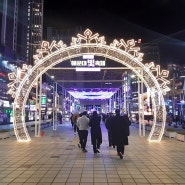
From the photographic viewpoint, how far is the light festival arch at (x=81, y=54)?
15633 mm

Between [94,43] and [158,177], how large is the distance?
32.1 ft

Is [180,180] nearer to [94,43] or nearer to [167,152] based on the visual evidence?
[167,152]

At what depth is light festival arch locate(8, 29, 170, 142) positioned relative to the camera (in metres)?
15.6

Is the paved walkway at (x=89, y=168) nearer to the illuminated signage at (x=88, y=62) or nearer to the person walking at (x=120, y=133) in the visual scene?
the person walking at (x=120, y=133)

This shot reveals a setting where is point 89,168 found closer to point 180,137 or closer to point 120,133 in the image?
point 120,133

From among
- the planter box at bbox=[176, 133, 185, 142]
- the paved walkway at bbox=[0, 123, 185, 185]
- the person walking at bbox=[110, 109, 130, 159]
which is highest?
the person walking at bbox=[110, 109, 130, 159]

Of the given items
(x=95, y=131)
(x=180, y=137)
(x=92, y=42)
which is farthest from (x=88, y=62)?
(x=180, y=137)

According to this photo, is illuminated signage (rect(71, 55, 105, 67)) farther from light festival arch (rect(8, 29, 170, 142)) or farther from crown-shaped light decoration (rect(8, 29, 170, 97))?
crown-shaped light decoration (rect(8, 29, 170, 97))

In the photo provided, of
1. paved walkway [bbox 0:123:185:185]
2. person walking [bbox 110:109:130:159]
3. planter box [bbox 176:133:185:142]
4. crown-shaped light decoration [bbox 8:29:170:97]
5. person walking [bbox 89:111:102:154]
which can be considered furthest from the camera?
planter box [bbox 176:133:185:142]

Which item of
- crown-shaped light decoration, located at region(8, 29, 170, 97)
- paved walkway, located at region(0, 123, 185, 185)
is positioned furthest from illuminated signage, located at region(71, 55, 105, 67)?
paved walkway, located at region(0, 123, 185, 185)

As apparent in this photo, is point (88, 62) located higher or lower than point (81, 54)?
lower

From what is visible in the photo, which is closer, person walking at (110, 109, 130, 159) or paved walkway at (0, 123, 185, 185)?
paved walkway at (0, 123, 185, 185)

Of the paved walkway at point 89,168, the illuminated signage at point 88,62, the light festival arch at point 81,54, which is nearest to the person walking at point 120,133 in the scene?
the paved walkway at point 89,168

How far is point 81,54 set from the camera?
16.0 meters
